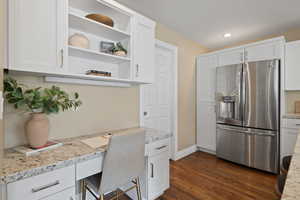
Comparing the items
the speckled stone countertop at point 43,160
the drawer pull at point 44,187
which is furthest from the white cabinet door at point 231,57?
the drawer pull at point 44,187

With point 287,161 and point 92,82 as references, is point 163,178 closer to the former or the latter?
point 287,161

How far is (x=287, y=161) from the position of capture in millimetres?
1427

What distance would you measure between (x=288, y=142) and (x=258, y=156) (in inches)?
18.6

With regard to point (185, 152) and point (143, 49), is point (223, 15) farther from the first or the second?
point (185, 152)

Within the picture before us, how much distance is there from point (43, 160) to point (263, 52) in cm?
326

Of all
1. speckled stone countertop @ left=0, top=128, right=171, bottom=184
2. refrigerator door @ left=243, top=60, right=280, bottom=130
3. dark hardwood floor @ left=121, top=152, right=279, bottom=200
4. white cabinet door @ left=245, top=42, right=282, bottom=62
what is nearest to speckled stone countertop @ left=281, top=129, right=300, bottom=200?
speckled stone countertop @ left=0, top=128, right=171, bottom=184

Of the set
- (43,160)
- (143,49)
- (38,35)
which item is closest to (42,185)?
(43,160)

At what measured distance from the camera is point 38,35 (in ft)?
3.90

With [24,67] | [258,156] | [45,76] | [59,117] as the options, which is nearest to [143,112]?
[59,117]

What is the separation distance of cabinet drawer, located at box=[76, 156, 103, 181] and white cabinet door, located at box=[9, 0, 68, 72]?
80cm

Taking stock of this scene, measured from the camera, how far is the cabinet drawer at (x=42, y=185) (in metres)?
0.87

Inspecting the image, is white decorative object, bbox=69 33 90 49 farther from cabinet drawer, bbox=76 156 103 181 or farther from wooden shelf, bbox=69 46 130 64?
cabinet drawer, bbox=76 156 103 181

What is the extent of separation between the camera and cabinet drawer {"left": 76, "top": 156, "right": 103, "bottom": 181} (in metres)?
1.13

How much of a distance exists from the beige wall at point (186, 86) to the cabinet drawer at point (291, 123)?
61.5 inches
